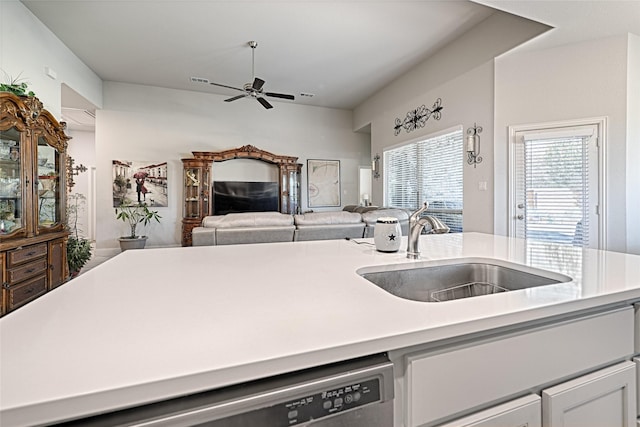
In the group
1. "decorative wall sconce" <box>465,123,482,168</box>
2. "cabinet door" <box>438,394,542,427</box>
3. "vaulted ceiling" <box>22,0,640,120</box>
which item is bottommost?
"cabinet door" <box>438,394,542,427</box>

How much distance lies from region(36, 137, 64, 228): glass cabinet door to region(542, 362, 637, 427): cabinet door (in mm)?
4009

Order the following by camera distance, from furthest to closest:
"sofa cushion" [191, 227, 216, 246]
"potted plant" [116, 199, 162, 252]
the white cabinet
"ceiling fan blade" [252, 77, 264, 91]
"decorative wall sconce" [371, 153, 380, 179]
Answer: "decorative wall sconce" [371, 153, 380, 179]
"potted plant" [116, 199, 162, 252]
"ceiling fan blade" [252, 77, 264, 91]
"sofa cushion" [191, 227, 216, 246]
the white cabinet

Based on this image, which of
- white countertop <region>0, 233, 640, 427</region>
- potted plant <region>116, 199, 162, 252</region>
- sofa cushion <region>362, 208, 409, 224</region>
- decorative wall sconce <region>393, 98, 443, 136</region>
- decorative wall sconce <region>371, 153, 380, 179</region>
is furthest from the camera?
decorative wall sconce <region>371, 153, 380, 179</region>

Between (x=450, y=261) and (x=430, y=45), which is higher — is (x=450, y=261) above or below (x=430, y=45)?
below

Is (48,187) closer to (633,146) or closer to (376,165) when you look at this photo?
(376,165)

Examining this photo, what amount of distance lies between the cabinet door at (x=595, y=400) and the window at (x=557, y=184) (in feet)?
10.4

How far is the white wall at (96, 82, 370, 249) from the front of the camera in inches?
233

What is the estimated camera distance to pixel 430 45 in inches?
176

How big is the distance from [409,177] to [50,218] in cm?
510

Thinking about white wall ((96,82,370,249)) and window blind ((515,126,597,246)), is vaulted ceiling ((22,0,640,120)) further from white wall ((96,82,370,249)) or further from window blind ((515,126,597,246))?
window blind ((515,126,597,246))

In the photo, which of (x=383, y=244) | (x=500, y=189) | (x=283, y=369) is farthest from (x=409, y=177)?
(x=283, y=369)

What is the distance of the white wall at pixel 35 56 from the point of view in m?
3.18

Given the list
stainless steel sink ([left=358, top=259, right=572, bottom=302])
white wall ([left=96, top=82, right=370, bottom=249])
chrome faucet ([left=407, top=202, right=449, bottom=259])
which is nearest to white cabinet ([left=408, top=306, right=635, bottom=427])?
stainless steel sink ([left=358, top=259, right=572, bottom=302])

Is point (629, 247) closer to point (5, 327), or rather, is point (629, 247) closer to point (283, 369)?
point (283, 369)
